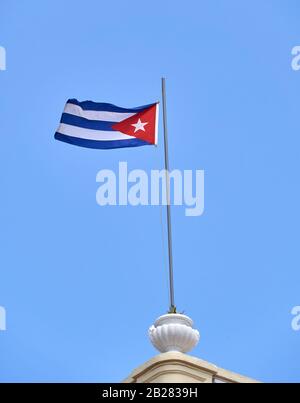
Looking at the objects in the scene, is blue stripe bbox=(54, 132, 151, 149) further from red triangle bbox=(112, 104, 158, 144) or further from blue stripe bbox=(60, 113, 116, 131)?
blue stripe bbox=(60, 113, 116, 131)

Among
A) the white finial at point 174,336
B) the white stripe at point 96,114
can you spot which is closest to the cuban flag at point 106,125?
the white stripe at point 96,114

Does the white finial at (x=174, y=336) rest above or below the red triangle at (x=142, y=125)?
below

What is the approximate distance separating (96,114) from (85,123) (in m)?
0.29

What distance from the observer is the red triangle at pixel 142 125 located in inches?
635

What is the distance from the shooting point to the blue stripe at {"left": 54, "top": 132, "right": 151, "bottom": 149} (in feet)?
52.7

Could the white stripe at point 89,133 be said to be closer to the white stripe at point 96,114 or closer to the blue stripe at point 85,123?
the blue stripe at point 85,123

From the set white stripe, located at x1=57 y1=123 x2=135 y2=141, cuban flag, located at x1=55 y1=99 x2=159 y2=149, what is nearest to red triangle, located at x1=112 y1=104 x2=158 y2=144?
cuban flag, located at x1=55 y1=99 x2=159 y2=149

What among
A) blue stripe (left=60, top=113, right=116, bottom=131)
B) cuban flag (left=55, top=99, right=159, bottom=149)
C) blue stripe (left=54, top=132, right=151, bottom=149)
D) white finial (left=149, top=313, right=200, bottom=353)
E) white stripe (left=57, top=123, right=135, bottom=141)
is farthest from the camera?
blue stripe (left=60, top=113, right=116, bottom=131)

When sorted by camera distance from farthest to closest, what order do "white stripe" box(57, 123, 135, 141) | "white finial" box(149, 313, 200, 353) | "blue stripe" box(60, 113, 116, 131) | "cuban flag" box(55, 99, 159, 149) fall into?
"blue stripe" box(60, 113, 116, 131) → "white stripe" box(57, 123, 135, 141) → "cuban flag" box(55, 99, 159, 149) → "white finial" box(149, 313, 200, 353)

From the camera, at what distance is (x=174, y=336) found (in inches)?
461

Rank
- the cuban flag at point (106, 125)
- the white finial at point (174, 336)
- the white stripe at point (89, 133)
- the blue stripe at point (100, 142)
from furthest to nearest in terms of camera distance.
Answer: the white stripe at point (89, 133) < the cuban flag at point (106, 125) < the blue stripe at point (100, 142) < the white finial at point (174, 336)

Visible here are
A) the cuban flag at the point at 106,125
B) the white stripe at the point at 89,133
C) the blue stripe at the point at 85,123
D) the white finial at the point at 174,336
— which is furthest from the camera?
the blue stripe at the point at 85,123
